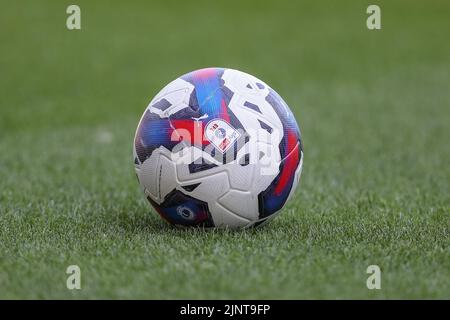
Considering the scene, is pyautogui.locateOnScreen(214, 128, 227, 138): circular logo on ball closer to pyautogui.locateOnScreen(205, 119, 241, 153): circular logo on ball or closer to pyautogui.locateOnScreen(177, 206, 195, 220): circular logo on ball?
pyautogui.locateOnScreen(205, 119, 241, 153): circular logo on ball

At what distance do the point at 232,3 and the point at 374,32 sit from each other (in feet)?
12.4

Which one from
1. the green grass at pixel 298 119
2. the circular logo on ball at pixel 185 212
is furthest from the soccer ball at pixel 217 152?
the green grass at pixel 298 119

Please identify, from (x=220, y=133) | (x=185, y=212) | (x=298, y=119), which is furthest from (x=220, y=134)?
(x=298, y=119)

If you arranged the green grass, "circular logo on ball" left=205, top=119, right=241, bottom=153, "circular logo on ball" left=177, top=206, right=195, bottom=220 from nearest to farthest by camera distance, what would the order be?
the green grass, "circular logo on ball" left=205, top=119, right=241, bottom=153, "circular logo on ball" left=177, top=206, right=195, bottom=220

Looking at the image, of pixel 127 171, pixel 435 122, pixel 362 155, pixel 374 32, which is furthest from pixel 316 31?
pixel 127 171

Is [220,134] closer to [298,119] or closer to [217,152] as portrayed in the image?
[217,152]

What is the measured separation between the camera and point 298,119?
35.6ft

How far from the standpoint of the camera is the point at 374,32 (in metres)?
16.9

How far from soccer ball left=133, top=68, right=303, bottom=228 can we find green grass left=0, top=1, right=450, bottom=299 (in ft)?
0.62

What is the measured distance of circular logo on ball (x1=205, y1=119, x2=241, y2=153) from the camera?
473cm

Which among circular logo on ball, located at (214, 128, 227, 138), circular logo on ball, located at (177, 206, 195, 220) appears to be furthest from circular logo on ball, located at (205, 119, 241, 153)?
circular logo on ball, located at (177, 206, 195, 220)

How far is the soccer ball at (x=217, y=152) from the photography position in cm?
475
